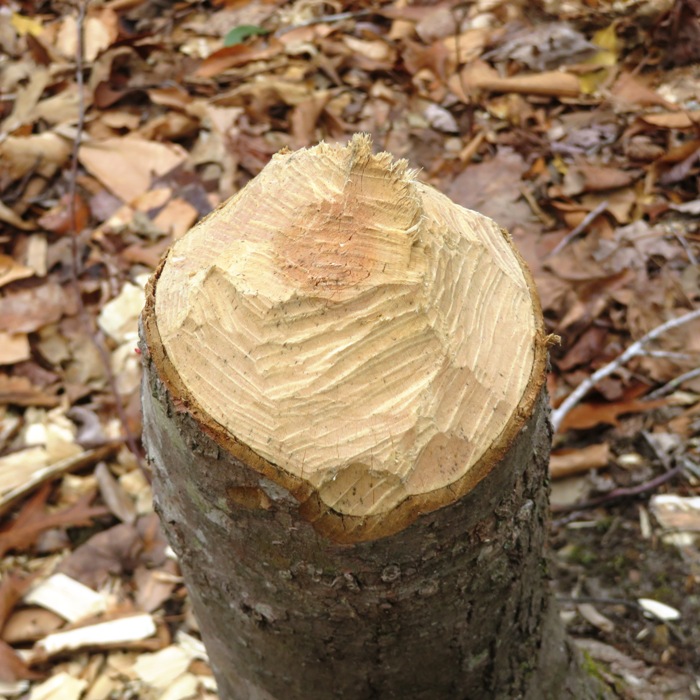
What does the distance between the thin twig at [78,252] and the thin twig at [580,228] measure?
1.30m

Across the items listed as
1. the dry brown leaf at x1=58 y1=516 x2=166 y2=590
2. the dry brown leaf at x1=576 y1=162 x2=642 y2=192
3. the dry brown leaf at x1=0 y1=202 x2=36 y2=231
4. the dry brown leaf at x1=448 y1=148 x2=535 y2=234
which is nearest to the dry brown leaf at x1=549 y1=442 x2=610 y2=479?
the dry brown leaf at x1=448 y1=148 x2=535 y2=234

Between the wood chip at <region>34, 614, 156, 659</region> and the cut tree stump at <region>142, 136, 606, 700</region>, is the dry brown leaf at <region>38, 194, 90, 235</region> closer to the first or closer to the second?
the wood chip at <region>34, 614, 156, 659</region>

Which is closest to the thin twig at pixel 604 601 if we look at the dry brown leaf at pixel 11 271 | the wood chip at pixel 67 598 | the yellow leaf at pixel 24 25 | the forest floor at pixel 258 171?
the forest floor at pixel 258 171

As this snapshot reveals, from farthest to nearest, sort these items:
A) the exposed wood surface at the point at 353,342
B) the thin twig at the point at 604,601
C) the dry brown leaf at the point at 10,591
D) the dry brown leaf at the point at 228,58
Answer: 1. the dry brown leaf at the point at 228,58
2. the dry brown leaf at the point at 10,591
3. the thin twig at the point at 604,601
4. the exposed wood surface at the point at 353,342

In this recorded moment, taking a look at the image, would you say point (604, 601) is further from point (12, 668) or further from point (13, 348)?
point (13, 348)

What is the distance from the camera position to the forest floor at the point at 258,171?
1.75 metres

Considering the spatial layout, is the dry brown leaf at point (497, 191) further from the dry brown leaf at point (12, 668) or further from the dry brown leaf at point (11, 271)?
the dry brown leaf at point (12, 668)

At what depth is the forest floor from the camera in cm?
175

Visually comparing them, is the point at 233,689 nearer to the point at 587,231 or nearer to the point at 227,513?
the point at 227,513

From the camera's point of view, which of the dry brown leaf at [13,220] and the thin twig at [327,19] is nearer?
the dry brown leaf at [13,220]

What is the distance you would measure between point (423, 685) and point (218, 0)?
3062 mm

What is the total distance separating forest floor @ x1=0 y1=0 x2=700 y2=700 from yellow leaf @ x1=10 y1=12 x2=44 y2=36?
11mm

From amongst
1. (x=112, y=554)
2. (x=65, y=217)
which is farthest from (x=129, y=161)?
(x=112, y=554)

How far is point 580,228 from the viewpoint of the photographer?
2.26m
